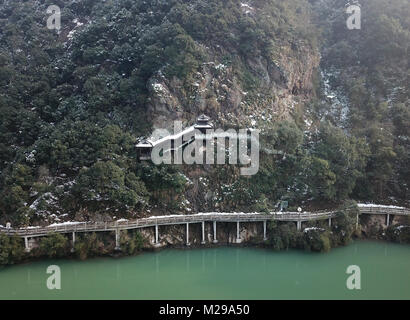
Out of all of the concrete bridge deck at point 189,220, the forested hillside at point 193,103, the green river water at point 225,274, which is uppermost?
the forested hillside at point 193,103

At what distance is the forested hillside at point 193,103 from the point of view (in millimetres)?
29516

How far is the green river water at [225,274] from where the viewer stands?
75.4 ft

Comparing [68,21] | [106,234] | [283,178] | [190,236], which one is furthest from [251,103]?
[68,21]

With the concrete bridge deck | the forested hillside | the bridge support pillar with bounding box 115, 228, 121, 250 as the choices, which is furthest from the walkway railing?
the forested hillside

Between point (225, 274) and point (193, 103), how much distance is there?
45.0 feet

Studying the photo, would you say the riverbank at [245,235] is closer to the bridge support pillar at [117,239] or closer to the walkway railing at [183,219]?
the bridge support pillar at [117,239]

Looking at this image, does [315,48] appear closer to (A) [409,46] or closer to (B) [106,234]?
(A) [409,46]

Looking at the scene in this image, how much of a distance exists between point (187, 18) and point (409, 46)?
68.2 ft

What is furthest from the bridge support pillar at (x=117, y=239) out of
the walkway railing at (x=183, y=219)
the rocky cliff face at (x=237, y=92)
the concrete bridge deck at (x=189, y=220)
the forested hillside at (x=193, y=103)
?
the rocky cliff face at (x=237, y=92)

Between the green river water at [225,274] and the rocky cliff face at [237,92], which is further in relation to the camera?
the rocky cliff face at [237,92]

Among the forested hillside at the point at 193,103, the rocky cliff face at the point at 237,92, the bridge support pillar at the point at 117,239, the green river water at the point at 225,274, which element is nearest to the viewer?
the green river water at the point at 225,274

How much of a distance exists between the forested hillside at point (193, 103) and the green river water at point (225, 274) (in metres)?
3.35

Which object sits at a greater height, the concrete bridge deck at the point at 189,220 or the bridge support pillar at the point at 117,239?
the concrete bridge deck at the point at 189,220

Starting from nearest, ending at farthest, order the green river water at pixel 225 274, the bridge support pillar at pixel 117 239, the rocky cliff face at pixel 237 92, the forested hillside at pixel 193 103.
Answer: the green river water at pixel 225 274, the bridge support pillar at pixel 117 239, the forested hillside at pixel 193 103, the rocky cliff face at pixel 237 92
